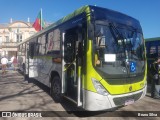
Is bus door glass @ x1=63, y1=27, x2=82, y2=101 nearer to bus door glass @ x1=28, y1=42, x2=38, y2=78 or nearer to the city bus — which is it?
the city bus

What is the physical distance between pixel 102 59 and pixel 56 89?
9.52 feet

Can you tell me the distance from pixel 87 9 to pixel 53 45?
2.83 meters

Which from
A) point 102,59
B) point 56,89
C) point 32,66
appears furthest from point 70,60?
point 32,66

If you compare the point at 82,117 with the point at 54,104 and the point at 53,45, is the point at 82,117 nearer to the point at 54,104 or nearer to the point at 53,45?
the point at 54,104

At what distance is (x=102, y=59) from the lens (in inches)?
220

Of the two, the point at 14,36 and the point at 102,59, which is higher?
the point at 14,36

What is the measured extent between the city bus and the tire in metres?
0.25

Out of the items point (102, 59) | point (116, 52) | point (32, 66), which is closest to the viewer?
point (102, 59)

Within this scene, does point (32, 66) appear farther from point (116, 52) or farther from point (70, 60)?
point (116, 52)

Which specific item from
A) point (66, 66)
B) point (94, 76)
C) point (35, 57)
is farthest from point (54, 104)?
point (35, 57)

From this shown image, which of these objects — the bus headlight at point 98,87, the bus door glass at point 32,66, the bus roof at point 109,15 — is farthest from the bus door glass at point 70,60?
the bus door glass at point 32,66

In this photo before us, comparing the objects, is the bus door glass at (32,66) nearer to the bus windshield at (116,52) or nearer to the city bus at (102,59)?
the city bus at (102,59)

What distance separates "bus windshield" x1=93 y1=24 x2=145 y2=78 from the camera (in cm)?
558

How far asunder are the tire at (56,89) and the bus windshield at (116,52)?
2.50 metres
